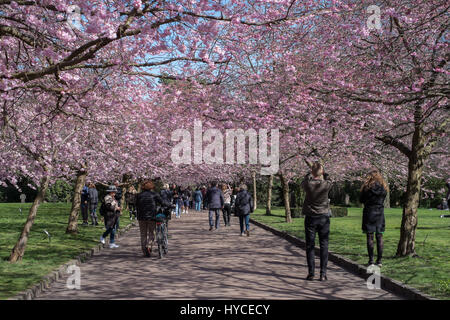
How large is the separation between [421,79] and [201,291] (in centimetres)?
530

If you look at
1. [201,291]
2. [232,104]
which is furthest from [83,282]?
[232,104]

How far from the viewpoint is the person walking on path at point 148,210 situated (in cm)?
1323

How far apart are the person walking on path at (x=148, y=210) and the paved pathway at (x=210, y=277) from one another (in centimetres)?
42

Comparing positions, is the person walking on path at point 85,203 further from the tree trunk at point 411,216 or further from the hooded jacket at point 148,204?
the tree trunk at point 411,216

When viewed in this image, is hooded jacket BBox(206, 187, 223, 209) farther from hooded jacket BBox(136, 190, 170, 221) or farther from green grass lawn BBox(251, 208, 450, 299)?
hooded jacket BBox(136, 190, 170, 221)

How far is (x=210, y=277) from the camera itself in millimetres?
10047

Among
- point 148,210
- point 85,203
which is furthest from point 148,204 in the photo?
point 85,203

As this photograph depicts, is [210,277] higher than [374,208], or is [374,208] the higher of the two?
[374,208]

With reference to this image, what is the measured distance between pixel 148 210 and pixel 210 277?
3.66 meters

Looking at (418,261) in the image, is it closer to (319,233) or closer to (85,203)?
(319,233)

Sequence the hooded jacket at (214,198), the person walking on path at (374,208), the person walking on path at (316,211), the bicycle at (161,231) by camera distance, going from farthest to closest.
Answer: the hooded jacket at (214,198) < the bicycle at (161,231) < the person walking on path at (374,208) < the person walking on path at (316,211)

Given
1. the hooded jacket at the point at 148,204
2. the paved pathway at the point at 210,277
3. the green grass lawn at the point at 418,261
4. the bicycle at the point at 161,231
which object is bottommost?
the paved pathway at the point at 210,277

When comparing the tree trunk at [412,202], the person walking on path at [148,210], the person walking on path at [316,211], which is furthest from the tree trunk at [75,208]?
the person walking on path at [316,211]
